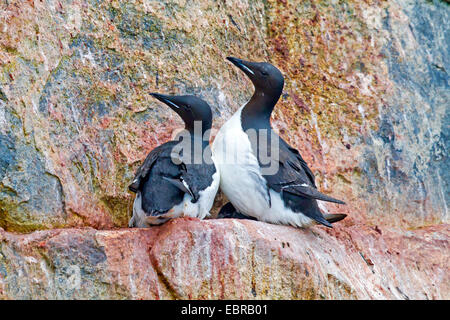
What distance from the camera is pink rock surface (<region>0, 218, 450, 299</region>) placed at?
16.2 feet

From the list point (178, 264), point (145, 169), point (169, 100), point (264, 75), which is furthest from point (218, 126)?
point (178, 264)

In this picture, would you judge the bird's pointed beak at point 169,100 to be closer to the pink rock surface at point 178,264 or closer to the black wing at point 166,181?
the black wing at point 166,181

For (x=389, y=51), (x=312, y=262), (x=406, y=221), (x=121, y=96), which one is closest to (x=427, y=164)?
(x=406, y=221)

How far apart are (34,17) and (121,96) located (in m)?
0.99

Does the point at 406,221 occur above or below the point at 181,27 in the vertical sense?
below

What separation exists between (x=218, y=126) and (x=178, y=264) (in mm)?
2125

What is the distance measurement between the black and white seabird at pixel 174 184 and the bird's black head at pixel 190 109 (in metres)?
0.10

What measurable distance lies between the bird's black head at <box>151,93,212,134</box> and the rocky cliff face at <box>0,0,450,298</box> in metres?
0.46

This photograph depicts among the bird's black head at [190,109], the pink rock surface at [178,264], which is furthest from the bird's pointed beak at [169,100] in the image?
the pink rock surface at [178,264]

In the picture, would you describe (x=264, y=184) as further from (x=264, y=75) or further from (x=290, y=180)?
(x=264, y=75)

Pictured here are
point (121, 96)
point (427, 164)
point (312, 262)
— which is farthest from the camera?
point (427, 164)

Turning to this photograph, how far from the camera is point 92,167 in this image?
19.9 ft

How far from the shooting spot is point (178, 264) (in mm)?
5125
